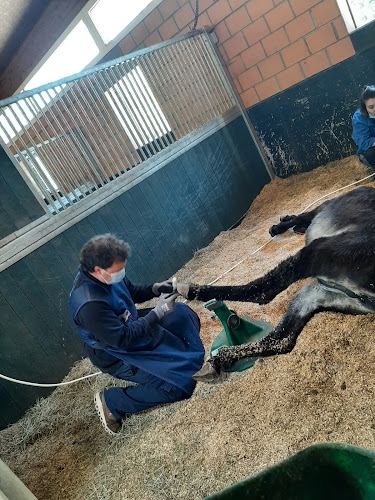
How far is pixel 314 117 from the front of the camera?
15.0 ft

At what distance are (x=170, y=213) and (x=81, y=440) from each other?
7.93 feet

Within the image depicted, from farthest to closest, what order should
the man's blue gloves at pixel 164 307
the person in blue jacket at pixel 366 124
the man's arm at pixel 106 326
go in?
the person in blue jacket at pixel 366 124 < the man's blue gloves at pixel 164 307 < the man's arm at pixel 106 326

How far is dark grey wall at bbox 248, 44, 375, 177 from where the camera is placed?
415 centimetres

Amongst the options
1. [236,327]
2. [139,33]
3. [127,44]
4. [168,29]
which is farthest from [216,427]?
[127,44]

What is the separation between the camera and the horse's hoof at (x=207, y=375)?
6.21 feet

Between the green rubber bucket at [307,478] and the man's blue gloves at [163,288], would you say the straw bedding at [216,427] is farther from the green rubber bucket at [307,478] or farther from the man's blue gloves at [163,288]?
the green rubber bucket at [307,478]

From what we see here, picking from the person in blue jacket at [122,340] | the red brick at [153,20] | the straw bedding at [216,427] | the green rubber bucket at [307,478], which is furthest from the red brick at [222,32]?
the green rubber bucket at [307,478]

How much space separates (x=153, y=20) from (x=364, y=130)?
358cm

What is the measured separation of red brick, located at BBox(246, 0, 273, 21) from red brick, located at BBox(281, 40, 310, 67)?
0.52m

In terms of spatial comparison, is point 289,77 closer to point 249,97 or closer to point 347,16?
point 249,97

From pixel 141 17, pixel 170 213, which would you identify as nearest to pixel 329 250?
pixel 170 213

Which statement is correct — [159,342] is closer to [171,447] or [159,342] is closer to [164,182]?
[171,447]

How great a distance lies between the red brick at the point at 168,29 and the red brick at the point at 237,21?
2.61ft

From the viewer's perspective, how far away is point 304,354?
1.79 m
